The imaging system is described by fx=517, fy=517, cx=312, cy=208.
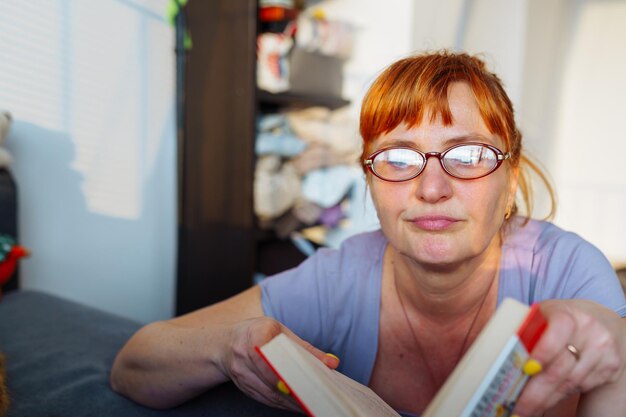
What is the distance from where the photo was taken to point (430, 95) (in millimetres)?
836

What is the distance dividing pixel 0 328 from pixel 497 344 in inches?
43.9

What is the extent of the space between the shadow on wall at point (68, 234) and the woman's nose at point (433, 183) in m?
1.15

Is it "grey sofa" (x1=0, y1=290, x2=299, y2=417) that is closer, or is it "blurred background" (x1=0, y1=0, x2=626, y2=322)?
"grey sofa" (x1=0, y1=290, x2=299, y2=417)

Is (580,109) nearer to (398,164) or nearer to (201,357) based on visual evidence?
(398,164)

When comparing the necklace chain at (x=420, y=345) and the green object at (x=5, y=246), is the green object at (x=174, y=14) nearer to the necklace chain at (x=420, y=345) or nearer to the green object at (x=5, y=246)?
the green object at (x=5, y=246)

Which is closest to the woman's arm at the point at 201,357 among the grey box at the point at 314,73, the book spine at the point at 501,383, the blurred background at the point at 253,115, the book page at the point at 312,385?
the book page at the point at 312,385

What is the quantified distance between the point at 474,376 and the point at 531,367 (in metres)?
0.08

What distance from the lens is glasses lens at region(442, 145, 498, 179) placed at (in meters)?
0.81

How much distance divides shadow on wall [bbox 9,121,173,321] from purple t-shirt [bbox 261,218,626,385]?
0.91 meters

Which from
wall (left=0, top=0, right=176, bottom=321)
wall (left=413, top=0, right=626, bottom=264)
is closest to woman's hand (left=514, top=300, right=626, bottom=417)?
wall (left=0, top=0, right=176, bottom=321)

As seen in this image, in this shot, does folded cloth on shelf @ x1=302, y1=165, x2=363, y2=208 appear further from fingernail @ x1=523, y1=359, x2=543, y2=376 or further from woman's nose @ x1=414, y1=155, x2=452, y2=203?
fingernail @ x1=523, y1=359, x2=543, y2=376

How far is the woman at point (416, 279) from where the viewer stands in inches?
31.3

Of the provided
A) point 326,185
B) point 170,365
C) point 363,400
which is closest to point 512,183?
point 363,400

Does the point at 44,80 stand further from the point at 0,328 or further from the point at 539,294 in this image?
the point at 539,294
